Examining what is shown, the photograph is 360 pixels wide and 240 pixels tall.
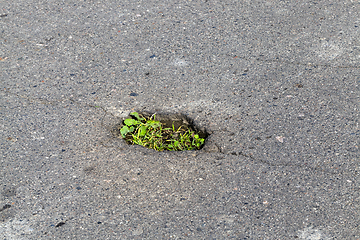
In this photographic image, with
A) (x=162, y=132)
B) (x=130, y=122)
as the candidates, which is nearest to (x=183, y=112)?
(x=162, y=132)

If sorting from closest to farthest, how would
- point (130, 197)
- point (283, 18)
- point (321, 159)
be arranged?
point (130, 197), point (321, 159), point (283, 18)

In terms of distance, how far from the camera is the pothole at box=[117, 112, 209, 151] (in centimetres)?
312

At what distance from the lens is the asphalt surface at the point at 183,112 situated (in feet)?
8.18

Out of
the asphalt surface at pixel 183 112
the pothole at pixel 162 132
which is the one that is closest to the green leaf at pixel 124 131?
the pothole at pixel 162 132

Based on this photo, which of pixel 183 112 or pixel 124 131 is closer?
pixel 124 131

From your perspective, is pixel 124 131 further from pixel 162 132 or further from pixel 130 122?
pixel 162 132

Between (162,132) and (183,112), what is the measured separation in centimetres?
26

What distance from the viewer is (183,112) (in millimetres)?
3271

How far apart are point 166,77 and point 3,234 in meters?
1.94

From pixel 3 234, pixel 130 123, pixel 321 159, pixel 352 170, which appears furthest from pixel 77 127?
pixel 352 170

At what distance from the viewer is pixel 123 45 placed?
158 inches

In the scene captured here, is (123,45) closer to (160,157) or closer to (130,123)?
(130,123)

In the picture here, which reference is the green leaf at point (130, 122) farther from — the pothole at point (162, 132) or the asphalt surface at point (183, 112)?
the asphalt surface at point (183, 112)

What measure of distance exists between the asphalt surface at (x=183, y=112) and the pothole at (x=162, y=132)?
0.25ft
